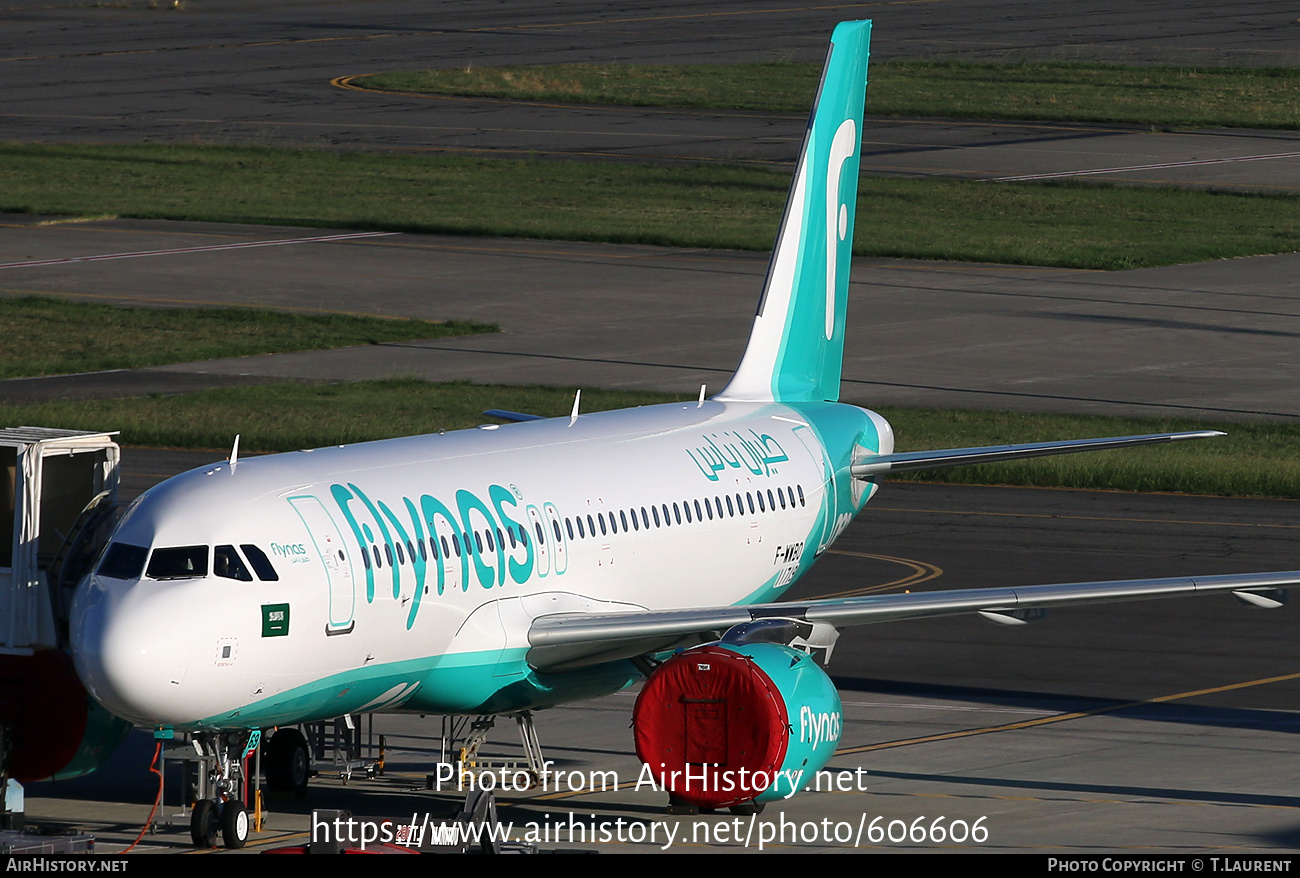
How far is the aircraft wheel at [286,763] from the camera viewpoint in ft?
98.6

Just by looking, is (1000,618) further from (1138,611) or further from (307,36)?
(307,36)

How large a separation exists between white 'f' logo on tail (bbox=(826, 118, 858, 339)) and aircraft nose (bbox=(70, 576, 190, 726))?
16732 mm

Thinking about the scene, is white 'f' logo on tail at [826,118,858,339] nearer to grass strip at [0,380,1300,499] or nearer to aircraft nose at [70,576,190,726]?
grass strip at [0,380,1300,499]

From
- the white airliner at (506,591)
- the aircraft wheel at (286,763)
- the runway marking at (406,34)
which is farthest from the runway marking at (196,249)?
Answer: the aircraft wheel at (286,763)

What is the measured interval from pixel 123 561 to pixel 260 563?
1482 mm

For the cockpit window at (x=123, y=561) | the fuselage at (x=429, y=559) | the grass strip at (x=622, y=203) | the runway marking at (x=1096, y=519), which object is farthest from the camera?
the grass strip at (x=622, y=203)

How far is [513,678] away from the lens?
29125 mm

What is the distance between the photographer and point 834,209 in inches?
1542

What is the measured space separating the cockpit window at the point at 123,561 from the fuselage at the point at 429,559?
0.03 m

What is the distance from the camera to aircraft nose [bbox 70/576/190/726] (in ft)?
80.2

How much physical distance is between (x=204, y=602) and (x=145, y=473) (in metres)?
28.0

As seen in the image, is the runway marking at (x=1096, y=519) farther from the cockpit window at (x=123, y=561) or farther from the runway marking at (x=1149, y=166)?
the runway marking at (x=1149, y=166)

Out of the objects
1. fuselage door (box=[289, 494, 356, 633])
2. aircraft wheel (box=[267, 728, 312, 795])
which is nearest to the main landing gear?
fuselage door (box=[289, 494, 356, 633])

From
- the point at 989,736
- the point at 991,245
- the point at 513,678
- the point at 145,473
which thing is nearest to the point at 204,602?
the point at 513,678
